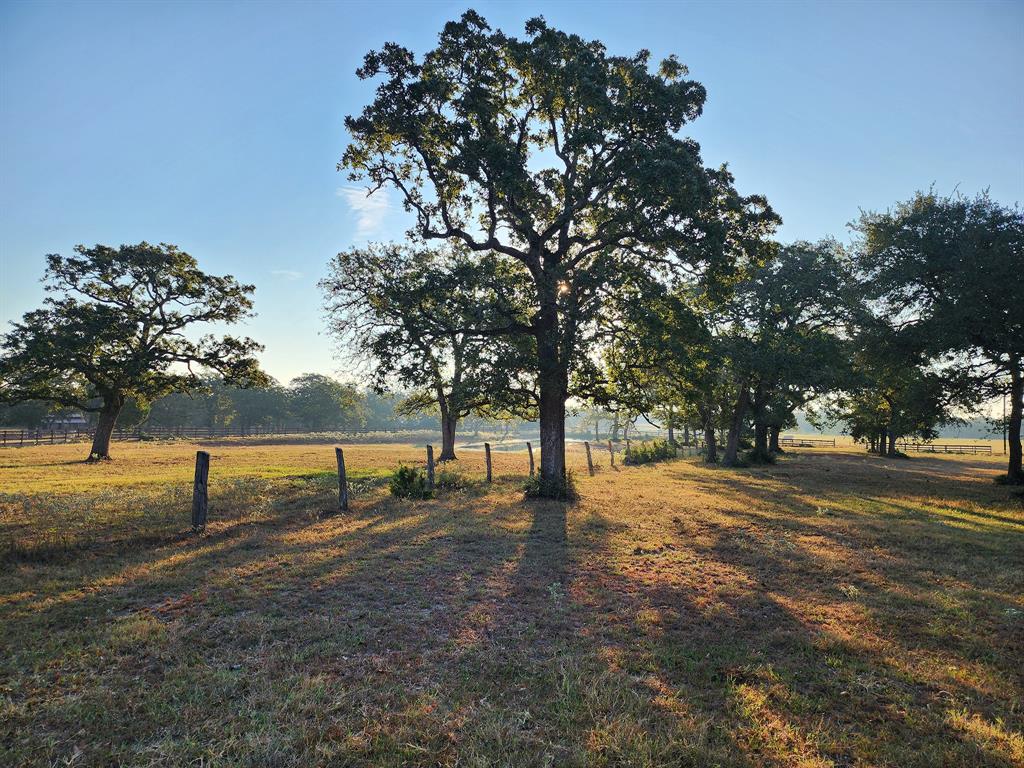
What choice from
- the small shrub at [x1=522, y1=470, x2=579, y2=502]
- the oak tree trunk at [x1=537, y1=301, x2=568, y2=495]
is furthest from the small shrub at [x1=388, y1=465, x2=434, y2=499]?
the oak tree trunk at [x1=537, y1=301, x2=568, y2=495]

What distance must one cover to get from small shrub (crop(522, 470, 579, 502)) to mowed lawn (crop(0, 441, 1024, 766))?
534 cm

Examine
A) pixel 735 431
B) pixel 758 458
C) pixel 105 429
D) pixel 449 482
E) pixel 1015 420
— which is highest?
pixel 1015 420

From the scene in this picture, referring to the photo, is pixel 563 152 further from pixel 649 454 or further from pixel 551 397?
pixel 649 454

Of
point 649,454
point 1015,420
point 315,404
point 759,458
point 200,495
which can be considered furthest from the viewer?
point 315,404

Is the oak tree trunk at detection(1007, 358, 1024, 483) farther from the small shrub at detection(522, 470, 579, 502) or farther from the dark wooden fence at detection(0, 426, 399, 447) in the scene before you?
the dark wooden fence at detection(0, 426, 399, 447)

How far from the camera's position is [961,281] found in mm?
18859

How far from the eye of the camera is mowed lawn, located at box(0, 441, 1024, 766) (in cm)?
391

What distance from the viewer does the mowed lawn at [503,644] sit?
3.91 meters

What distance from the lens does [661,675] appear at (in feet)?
16.7

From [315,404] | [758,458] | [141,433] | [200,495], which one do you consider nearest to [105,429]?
[200,495]

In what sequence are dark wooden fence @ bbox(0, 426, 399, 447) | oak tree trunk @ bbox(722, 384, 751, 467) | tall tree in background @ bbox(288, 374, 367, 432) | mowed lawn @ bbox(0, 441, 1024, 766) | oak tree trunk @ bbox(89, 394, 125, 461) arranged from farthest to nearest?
tall tree in background @ bbox(288, 374, 367, 432) < dark wooden fence @ bbox(0, 426, 399, 447) < oak tree trunk @ bbox(722, 384, 751, 467) < oak tree trunk @ bbox(89, 394, 125, 461) < mowed lawn @ bbox(0, 441, 1024, 766)

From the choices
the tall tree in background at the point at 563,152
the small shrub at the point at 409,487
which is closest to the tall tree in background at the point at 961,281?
the tall tree in background at the point at 563,152

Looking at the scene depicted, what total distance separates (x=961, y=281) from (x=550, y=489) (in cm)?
1909

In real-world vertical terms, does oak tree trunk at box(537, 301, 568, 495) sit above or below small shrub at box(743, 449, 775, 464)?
above
